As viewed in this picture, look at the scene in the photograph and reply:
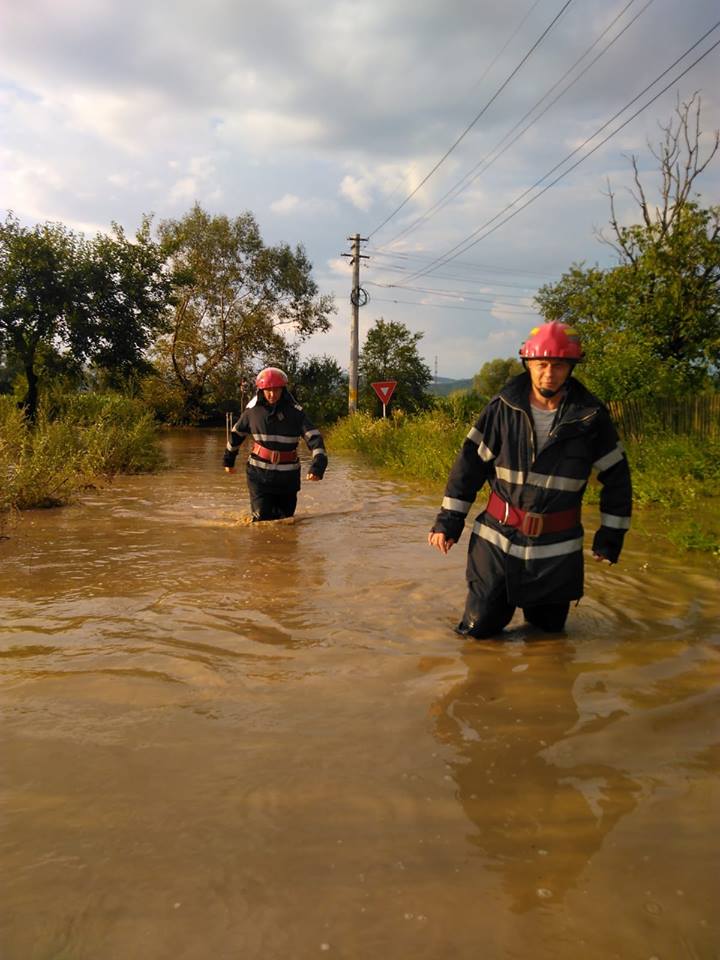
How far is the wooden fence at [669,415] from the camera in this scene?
14.5 meters

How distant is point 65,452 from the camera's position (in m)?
12.7

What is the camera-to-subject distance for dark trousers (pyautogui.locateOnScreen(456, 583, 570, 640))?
14.9 feet

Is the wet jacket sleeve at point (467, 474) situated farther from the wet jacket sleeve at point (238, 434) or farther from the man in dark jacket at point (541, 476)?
the wet jacket sleeve at point (238, 434)

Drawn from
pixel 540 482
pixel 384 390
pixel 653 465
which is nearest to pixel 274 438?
pixel 540 482

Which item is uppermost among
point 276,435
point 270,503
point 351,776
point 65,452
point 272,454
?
point 276,435

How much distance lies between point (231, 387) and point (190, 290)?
614 cm

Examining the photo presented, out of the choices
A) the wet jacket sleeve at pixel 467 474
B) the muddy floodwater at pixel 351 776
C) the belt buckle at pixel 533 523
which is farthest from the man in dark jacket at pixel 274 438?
the belt buckle at pixel 533 523

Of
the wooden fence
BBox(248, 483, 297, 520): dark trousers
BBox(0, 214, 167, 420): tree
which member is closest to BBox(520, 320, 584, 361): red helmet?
BBox(248, 483, 297, 520): dark trousers

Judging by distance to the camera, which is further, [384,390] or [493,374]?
[493,374]

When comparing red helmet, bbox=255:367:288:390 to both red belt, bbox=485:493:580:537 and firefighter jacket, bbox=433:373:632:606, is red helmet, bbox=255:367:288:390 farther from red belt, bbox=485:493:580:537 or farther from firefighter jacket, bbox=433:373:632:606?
red belt, bbox=485:493:580:537

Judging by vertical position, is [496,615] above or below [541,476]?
A: below

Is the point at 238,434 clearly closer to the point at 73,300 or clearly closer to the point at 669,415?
the point at 669,415

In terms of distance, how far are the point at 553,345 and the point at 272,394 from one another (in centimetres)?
468

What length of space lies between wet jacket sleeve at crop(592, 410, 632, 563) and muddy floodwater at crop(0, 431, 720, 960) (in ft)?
2.31
